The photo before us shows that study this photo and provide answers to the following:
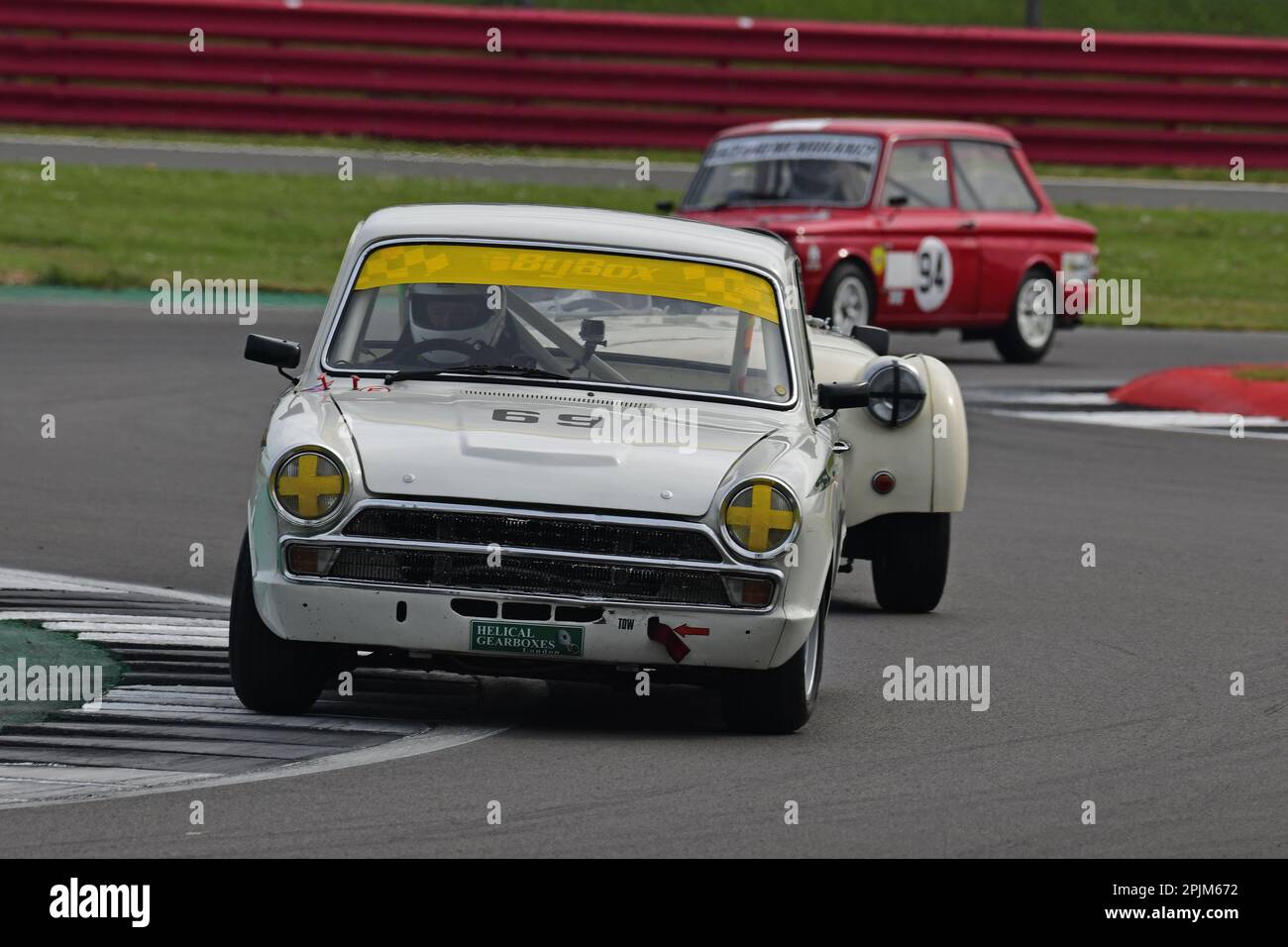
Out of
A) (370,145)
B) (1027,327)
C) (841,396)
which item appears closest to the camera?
(841,396)

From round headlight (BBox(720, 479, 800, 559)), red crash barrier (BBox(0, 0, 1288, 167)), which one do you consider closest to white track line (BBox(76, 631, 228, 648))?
round headlight (BBox(720, 479, 800, 559))

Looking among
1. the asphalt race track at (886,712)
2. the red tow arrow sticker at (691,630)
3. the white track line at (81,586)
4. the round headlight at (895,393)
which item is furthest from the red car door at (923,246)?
the red tow arrow sticker at (691,630)

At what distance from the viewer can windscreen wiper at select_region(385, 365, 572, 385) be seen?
24.2 ft

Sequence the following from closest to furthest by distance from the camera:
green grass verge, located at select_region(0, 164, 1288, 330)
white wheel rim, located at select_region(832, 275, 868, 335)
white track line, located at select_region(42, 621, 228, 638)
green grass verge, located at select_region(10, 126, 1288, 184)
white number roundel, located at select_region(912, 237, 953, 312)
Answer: white track line, located at select_region(42, 621, 228, 638) < white wheel rim, located at select_region(832, 275, 868, 335) < white number roundel, located at select_region(912, 237, 953, 312) < green grass verge, located at select_region(0, 164, 1288, 330) < green grass verge, located at select_region(10, 126, 1288, 184)

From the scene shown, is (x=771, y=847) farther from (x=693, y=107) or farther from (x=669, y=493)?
(x=693, y=107)

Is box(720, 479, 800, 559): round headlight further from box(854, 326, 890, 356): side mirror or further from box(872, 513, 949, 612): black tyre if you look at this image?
box(854, 326, 890, 356): side mirror

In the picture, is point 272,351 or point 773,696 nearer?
point 773,696

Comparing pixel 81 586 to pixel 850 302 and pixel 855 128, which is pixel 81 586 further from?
pixel 855 128

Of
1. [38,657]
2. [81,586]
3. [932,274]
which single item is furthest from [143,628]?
[932,274]

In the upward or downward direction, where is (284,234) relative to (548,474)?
downward

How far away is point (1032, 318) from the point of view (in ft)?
65.7

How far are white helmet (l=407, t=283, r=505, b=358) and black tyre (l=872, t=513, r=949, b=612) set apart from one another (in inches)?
93.1

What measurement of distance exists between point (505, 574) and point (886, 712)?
4.74ft
